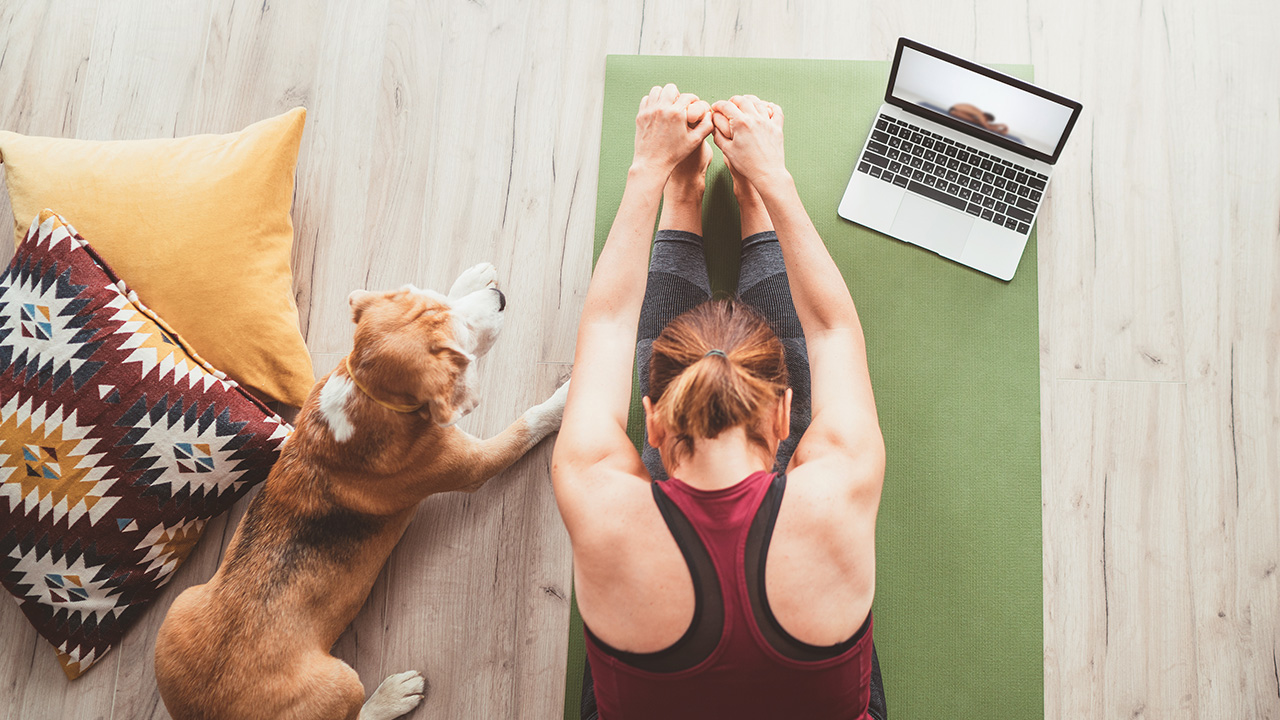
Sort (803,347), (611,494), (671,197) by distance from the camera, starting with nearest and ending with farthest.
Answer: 1. (611,494)
2. (803,347)
3. (671,197)

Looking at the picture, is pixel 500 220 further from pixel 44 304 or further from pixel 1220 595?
pixel 1220 595

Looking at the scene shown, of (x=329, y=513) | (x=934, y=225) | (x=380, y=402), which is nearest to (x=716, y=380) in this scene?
(x=380, y=402)

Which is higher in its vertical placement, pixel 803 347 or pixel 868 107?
pixel 868 107

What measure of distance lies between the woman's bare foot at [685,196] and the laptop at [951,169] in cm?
41

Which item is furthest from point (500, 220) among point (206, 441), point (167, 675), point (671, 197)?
point (167, 675)

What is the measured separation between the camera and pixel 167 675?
4.75ft

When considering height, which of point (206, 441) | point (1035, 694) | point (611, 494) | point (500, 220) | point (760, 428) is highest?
point (500, 220)

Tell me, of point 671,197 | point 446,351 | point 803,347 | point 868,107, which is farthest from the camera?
point 868,107

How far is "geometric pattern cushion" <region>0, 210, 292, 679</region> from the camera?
1516 mm

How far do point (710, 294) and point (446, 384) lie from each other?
0.68 metres

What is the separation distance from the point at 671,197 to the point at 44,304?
1432mm

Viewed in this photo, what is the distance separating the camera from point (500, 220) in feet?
6.29

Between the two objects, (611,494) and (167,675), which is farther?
(167,675)

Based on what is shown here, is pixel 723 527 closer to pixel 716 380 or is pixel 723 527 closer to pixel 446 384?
pixel 716 380
